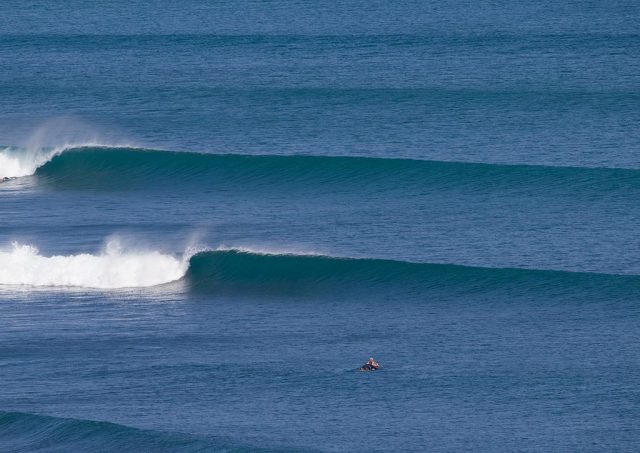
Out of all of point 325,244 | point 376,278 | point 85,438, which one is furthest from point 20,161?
point 85,438

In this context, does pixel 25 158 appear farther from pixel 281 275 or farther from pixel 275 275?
pixel 281 275

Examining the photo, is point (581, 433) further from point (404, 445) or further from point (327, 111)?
point (327, 111)

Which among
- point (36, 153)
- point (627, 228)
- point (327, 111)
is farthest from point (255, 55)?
point (627, 228)

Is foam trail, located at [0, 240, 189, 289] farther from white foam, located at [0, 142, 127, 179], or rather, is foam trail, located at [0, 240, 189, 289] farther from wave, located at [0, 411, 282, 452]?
white foam, located at [0, 142, 127, 179]

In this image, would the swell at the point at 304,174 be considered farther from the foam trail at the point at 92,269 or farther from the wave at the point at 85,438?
the wave at the point at 85,438

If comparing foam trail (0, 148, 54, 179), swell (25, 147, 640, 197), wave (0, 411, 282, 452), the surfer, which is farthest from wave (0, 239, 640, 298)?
foam trail (0, 148, 54, 179)

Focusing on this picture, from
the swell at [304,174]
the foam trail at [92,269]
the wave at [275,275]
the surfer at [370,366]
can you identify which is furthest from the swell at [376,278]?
the swell at [304,174]
